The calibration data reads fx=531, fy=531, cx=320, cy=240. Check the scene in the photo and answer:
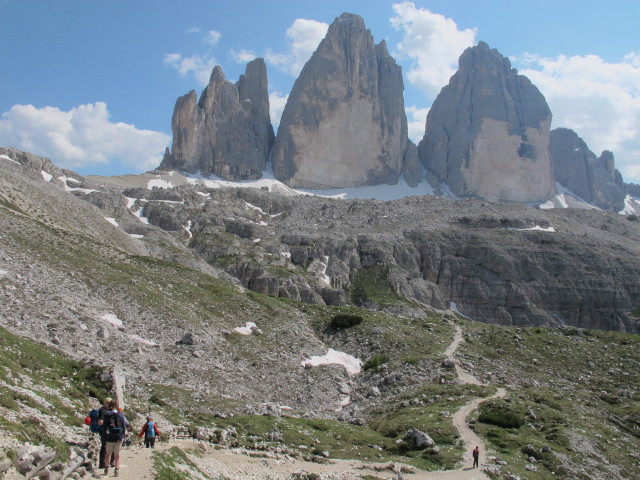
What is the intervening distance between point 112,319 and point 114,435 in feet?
90.6

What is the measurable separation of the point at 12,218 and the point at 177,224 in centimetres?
7096

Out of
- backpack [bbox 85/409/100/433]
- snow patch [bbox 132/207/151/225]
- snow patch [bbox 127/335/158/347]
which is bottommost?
snow patch [bbox 127/335/158/347]

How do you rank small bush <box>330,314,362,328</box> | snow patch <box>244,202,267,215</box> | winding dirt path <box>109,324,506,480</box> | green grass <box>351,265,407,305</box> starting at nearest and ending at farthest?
1. winding dirt path <box>109,324,506,480</box>
2. small bush <box>330,314,362,328</box>
3. green grass <box>351,265,407,305</box>
4. snow patch <box>244,202,267,215</box>

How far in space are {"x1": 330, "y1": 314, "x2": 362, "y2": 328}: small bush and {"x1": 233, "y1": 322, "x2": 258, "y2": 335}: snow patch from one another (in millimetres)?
9986

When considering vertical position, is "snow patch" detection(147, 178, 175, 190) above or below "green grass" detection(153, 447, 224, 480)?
above

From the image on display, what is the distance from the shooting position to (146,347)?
128 feet

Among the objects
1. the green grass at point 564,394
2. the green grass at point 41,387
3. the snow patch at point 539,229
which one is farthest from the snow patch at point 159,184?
the green grass at point 41,387

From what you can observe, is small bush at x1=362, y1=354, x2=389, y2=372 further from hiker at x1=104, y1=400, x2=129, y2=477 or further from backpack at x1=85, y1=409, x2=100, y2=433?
hiker at x1=104, y1=400, x2=129, y2=477

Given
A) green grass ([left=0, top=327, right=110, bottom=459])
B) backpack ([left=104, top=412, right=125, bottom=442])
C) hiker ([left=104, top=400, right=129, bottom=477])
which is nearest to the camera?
hiker ([left=104, top=400, right=129, bottom=477])

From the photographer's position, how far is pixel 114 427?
1588 cm

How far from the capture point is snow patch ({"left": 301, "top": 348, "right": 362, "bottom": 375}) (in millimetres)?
47803

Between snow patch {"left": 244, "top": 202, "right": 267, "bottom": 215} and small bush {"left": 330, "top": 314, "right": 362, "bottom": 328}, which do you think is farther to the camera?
snow patch {"left": 244, "top": 202, "right": 267, "bottom": 215}

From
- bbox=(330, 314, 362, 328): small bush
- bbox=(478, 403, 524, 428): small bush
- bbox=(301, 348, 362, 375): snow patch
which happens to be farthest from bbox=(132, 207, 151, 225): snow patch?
bbox=(478, 403, 524, 428): small bush

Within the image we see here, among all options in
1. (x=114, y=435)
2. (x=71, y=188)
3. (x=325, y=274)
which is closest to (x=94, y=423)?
(x=114, y=435)
